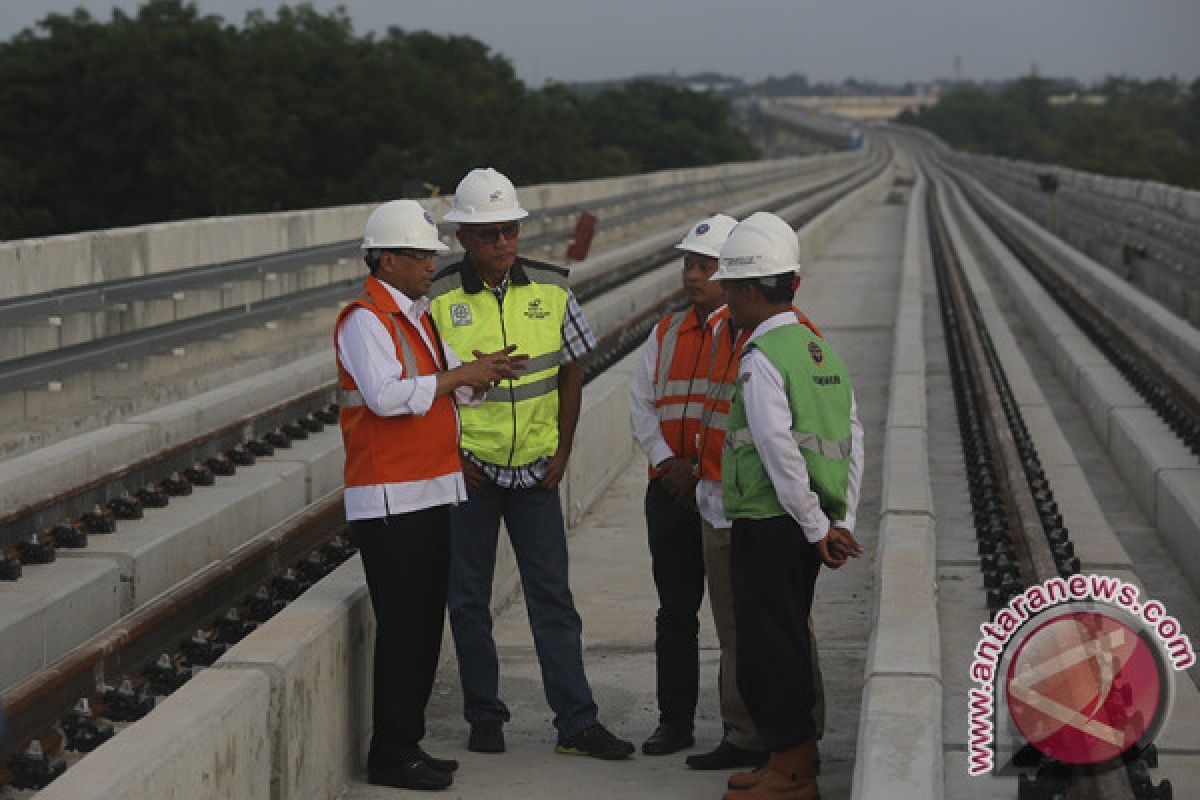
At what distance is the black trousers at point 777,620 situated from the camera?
668cm

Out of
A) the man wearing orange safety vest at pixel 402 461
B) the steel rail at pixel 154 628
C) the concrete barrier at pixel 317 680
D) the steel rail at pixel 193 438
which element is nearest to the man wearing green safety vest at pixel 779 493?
the man wearing orange safety vest at pixel 402 461

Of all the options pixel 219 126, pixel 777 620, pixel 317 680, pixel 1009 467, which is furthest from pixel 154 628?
pixel 219 126

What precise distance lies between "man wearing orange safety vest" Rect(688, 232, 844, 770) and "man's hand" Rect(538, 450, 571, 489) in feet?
1.81

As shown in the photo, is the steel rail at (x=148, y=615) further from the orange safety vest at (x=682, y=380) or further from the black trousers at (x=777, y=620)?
the black trousers at (x=777, y=620)

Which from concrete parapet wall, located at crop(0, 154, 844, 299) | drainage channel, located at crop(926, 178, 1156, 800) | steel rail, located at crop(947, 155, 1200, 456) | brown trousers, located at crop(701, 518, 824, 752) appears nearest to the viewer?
drainage channel, located at crop(926, 178, 1156, 800)

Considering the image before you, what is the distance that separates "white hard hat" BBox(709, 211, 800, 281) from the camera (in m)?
6.66

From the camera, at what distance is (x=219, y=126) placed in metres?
65.1

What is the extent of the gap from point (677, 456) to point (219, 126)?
5946 centimetres

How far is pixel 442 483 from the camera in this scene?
23.0 feet

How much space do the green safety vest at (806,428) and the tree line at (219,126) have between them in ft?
163

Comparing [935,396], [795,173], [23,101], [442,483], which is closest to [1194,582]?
[442,483]

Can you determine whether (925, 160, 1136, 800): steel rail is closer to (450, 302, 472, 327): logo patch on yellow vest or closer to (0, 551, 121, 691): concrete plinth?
(450, 302, 472, 327): logo patch on yellow vest

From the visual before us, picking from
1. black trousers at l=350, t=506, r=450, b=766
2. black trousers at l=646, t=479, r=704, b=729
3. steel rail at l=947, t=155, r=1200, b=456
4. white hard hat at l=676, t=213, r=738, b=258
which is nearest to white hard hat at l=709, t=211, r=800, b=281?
white hard hat at l=676, t=213, r=738, b=258

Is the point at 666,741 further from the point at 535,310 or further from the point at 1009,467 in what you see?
the point at 1009,467
